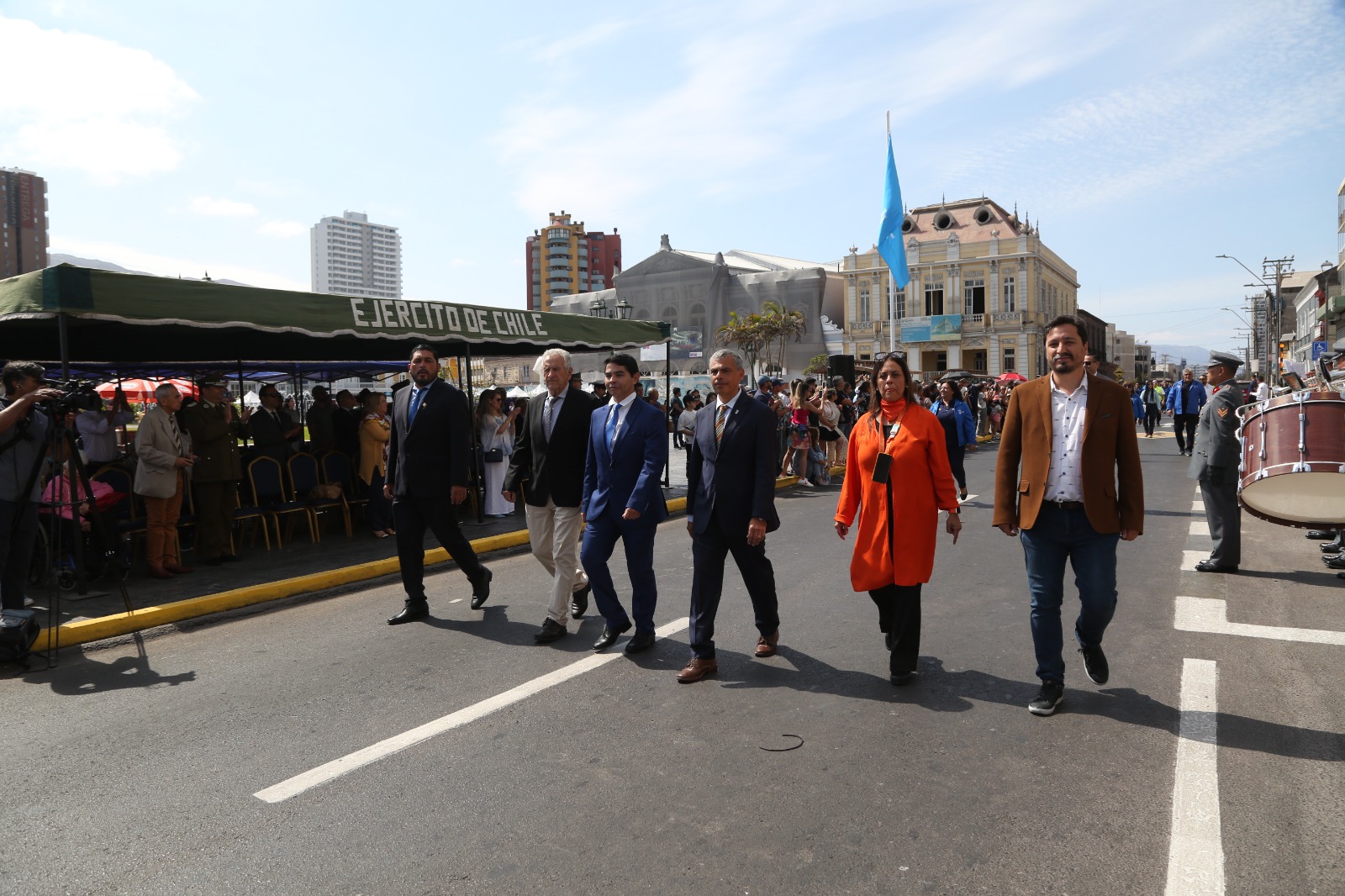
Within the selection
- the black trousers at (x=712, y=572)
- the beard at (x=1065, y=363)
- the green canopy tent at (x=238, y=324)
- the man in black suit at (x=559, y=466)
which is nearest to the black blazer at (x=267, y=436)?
the green canopy tent at (x=238, y=324)

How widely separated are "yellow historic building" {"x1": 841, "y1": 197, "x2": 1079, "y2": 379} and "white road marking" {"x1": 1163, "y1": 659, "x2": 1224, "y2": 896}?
57.4 m

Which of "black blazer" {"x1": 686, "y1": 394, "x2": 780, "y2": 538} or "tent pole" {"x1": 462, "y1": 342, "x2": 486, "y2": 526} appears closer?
"black blazer" {"x1": 686, "y1": 394, "x2": 780, "y2": 538}

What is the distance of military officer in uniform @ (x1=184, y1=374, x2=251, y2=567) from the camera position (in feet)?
28.9

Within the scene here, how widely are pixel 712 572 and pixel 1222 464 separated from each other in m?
5.15

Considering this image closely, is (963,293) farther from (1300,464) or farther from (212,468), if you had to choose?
(1300,464)

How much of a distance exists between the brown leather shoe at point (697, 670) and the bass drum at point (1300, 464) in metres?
3.16

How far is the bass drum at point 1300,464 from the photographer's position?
4711 millimetres

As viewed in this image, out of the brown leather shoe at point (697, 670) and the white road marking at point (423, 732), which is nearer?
the white road marking at point (423, 732)

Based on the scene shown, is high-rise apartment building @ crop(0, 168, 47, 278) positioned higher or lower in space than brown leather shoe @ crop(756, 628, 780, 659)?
higher

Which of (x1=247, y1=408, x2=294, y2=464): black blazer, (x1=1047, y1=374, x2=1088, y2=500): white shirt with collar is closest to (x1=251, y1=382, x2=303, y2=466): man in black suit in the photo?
(x1=247, y1=408, x2=294, y2=464): black blazer

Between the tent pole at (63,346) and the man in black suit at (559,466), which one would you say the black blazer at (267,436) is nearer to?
the tent pole at (63,346)

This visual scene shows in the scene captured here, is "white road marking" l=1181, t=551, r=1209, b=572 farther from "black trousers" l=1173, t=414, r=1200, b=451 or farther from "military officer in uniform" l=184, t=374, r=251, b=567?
"black trousers" l=1173, t=414, r=1200, b=451

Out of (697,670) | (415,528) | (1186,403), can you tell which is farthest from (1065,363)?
(1186,403)

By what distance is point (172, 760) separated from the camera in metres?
4.13
